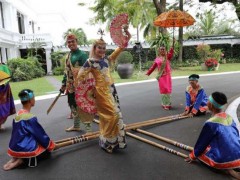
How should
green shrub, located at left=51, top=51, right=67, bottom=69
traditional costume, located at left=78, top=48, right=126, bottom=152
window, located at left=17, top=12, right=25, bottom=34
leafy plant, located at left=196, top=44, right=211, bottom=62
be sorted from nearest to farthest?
1. traditional costume, located at left=78, top=48, right=126, bottom=152
2. leafy plant, located at left=196, top=44, right=211, bottom=62
3. green shrub, located at left=51, top=51, right=67, bottom=69
4. window, located at left=17, top=12, right=25, bottom=34

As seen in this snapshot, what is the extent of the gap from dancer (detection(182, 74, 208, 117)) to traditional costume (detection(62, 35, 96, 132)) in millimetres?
2383

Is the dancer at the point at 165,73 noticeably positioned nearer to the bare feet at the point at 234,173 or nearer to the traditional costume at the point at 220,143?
the traditional costume at the point at 220,143

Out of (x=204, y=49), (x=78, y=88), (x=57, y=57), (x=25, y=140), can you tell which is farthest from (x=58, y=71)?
(x=25, y=140)

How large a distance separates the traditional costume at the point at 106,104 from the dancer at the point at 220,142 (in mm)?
1184

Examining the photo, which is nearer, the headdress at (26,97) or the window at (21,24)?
the headdress at (26,97)

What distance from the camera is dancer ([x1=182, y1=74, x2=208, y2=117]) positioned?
557 centimetres

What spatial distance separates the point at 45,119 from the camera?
6.05m

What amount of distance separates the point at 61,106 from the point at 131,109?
2.10 m

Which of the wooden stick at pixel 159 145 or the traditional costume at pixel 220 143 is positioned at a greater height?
the traditional costume at pixel 220 143

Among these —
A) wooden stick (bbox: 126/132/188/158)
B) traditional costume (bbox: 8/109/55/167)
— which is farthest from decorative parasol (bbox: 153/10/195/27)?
traditional costume (bbox: 8/109/55/167)

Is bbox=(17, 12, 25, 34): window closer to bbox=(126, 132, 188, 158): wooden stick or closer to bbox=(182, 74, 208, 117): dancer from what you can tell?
bbox=(182, 74, 208, 117): dancer

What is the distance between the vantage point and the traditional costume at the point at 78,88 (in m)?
3.91

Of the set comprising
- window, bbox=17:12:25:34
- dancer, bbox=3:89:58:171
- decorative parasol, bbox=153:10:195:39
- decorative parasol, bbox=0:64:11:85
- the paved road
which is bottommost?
the paved road

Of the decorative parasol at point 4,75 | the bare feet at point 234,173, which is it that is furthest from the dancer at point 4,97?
the bare feet at point 234,173
